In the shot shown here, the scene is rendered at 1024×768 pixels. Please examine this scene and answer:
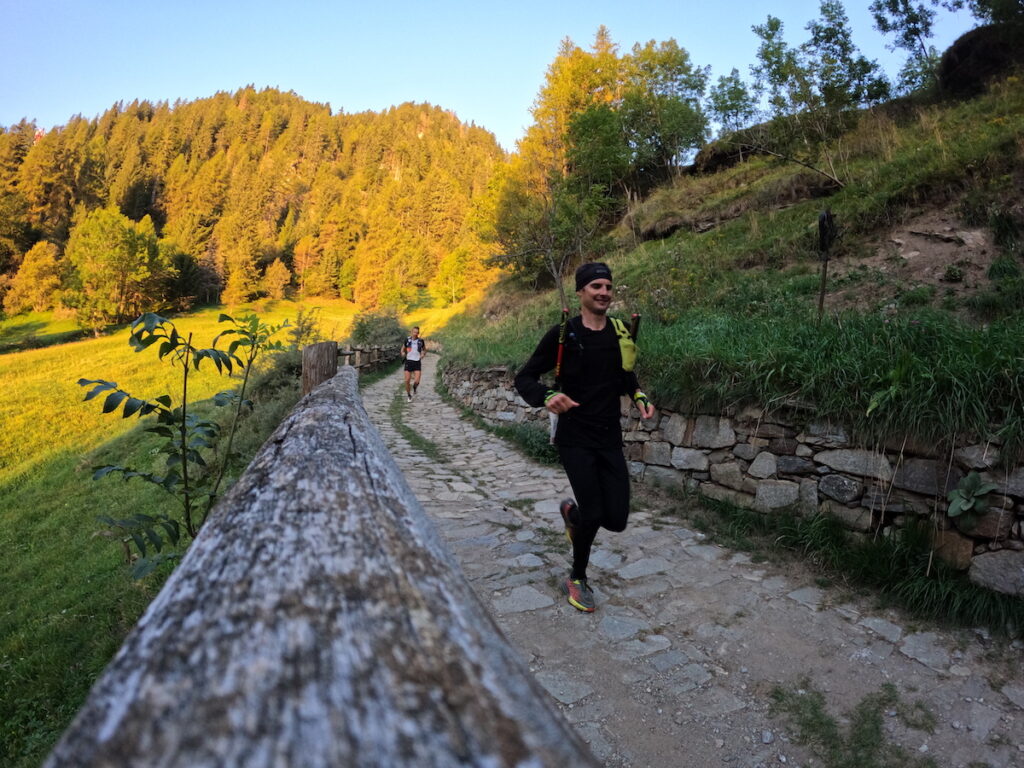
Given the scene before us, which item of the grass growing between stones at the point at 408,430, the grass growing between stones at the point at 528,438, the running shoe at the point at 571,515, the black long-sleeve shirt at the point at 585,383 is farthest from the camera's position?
the grass growing between stones at the point at 408,430

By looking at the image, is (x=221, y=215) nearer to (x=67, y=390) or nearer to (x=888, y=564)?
(x=67, y=390)

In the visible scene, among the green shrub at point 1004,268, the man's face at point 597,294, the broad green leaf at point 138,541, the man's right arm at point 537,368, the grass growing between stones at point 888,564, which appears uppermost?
the green shrub at point 1004,268

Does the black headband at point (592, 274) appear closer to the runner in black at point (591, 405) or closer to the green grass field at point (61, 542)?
the runner in black at point (591, 405)

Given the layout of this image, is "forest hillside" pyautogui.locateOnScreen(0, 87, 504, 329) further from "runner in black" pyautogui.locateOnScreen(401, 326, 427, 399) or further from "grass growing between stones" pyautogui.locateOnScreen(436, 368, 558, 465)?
"grass growing between stones" pyautogui.locateOnScreen(436, 368, 558, 465)

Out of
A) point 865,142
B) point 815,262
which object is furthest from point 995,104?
point 815,262

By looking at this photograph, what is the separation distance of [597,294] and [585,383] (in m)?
0.53

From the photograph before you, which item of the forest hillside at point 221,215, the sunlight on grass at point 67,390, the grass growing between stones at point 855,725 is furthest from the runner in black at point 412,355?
the forest hillside at point 221,215

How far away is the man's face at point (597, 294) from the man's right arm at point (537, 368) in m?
0.26

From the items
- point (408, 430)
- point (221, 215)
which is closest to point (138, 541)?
point (408, 430)

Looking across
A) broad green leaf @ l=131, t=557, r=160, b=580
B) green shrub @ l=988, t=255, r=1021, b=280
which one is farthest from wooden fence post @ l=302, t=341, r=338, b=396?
green shrub @ l=988, t=255, r=1021, b=280

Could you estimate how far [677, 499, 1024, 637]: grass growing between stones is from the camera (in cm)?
296

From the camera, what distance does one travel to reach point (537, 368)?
328 centimetres

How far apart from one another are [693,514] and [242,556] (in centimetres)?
447

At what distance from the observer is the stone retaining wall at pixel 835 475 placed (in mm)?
3074
